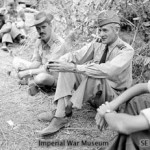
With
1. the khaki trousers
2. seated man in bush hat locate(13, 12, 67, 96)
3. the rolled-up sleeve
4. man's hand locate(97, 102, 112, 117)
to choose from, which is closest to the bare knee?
seated man in bush hat locate(13, 12, 67, 96)

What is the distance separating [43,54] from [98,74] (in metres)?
1.62

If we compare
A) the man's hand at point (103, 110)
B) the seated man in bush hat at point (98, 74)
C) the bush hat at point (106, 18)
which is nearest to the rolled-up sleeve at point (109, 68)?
the seated man in bush hat at point (98, 74)

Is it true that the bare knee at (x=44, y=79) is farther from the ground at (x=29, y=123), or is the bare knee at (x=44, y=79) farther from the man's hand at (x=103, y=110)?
the man's hand at (x=103, y=110)

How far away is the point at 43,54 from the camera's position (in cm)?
448

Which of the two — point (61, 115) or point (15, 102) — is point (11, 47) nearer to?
point (15, 102)

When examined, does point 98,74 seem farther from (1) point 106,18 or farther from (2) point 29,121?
(2) point 29,121

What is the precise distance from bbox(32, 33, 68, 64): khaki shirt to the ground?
637mm

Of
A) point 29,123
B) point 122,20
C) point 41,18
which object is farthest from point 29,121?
point 122,20

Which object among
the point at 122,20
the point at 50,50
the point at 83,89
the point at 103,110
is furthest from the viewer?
the point at 122,20

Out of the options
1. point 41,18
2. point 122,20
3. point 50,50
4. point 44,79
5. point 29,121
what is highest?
point 41,18

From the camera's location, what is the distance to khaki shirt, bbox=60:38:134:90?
3119 millimetres

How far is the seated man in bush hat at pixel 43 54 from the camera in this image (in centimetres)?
409

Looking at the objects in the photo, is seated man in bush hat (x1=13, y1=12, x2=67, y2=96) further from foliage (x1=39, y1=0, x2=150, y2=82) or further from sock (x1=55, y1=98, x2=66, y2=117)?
foliage (x1=39, y1=0, x2=150, y2=82)

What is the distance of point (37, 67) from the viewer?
4605 mm
